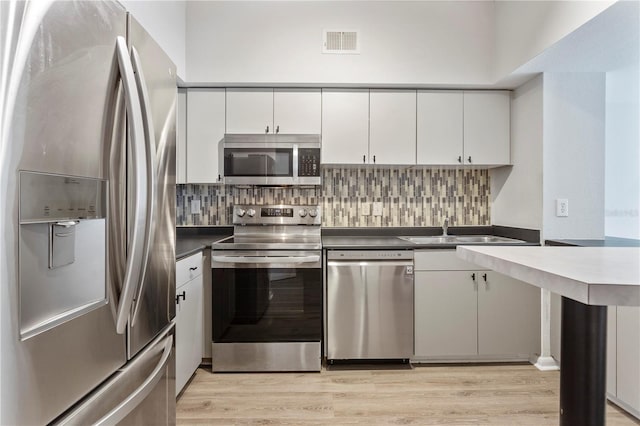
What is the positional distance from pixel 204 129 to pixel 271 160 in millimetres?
607

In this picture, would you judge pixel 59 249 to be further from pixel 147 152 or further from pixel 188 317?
pixel 188 317

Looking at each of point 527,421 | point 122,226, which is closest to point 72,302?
point 122,226

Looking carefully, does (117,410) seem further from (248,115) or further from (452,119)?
(452,119)

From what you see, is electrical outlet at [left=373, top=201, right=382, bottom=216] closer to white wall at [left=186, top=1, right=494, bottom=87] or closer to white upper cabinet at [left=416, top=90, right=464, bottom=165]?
white upper cabinet at [left=416, top=90, right=464, bottom=165]

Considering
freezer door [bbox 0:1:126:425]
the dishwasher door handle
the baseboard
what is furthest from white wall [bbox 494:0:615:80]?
freezer door [bbox 0:1:126:425]

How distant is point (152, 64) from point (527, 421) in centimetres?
237

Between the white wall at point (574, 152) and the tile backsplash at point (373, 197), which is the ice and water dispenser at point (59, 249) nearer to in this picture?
the tile backsplash at point (373, 197)

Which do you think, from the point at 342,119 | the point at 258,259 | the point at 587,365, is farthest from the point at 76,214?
the point at 342,119

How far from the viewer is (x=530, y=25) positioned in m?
2.33

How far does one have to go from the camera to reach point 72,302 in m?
0.82

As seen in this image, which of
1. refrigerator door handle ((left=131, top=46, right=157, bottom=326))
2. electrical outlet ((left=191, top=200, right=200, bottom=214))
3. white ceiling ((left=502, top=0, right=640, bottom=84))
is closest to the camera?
refrigerator door handle ((left=131, top=46, right=157, bottom=326))

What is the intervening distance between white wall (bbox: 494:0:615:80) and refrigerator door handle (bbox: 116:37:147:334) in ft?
6.86

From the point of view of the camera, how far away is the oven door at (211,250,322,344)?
2.49 meters

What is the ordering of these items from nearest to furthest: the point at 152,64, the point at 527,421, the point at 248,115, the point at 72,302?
the point at 72,302, the point at 152,64, the point at 527,421, the point at 248,115
